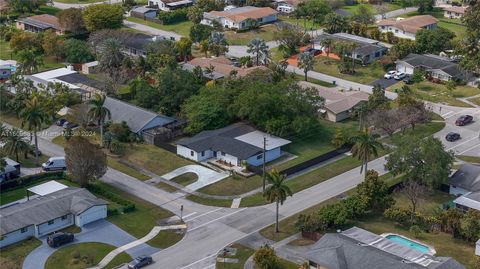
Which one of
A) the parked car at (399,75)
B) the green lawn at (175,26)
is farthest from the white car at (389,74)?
the green lawn at (175,26)

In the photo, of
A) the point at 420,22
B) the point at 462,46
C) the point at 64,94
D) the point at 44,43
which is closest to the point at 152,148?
the point at 64,94

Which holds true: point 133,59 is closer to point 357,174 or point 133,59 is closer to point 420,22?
point 357,174

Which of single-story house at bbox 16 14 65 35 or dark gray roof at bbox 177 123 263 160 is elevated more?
dark gray roof at bbox 177 123 263 160

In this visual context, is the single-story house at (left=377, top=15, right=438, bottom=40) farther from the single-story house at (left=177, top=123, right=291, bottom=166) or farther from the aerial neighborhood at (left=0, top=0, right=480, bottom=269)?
the single-story house at (left=177, top=123, right=291, bottom=166)

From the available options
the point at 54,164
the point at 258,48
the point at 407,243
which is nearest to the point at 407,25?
the point at 258,48

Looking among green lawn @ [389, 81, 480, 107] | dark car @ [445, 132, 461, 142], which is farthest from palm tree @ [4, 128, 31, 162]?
green lawn @ [389, 81, 480, 107]

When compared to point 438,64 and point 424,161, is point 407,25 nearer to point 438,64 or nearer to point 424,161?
point 438,64

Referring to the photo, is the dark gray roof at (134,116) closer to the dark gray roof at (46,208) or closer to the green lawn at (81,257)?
the dark gray roof at (46,208)
